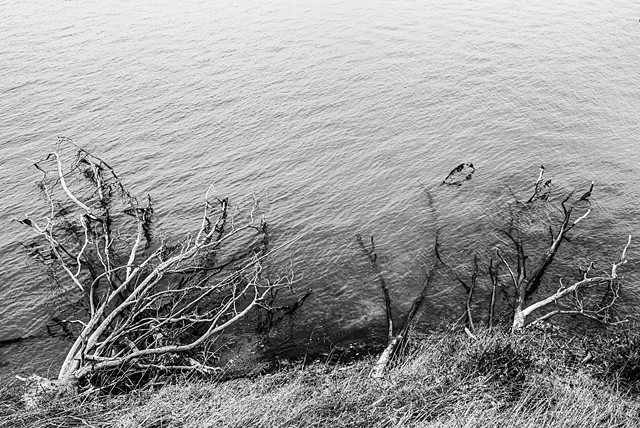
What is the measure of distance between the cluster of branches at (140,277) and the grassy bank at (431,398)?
2553mm

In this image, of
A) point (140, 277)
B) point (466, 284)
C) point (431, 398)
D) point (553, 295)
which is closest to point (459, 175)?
point (466, 284)

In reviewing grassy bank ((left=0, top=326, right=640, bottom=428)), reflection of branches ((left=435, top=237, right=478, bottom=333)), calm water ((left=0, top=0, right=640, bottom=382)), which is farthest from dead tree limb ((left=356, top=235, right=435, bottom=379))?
grassy bank ((left=0, top=326, right=640, bottom=428))

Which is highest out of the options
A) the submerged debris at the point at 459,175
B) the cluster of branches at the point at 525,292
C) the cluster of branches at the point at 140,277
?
the cluster of branches at the point at 140,277

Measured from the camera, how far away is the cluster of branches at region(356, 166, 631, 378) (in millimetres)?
25172

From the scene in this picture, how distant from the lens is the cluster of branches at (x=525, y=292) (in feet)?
82.6

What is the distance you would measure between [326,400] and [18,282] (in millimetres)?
21049

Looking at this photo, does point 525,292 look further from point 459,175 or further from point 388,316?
point 459,175

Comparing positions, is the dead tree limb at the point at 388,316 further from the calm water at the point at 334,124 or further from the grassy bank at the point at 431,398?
the grassy bank at the point at 431,398

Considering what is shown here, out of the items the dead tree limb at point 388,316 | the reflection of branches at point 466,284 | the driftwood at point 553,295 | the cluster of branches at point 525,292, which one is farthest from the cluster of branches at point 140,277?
the driftwood at point 553,295

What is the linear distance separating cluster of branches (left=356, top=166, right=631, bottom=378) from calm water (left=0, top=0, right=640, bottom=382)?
0.86m

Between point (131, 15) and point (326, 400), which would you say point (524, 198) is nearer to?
point (326, 400)

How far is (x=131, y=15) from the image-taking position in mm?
76000

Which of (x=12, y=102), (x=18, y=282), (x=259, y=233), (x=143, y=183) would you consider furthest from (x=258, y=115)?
(x=18, y=282)

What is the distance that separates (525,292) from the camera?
28.2 meters
